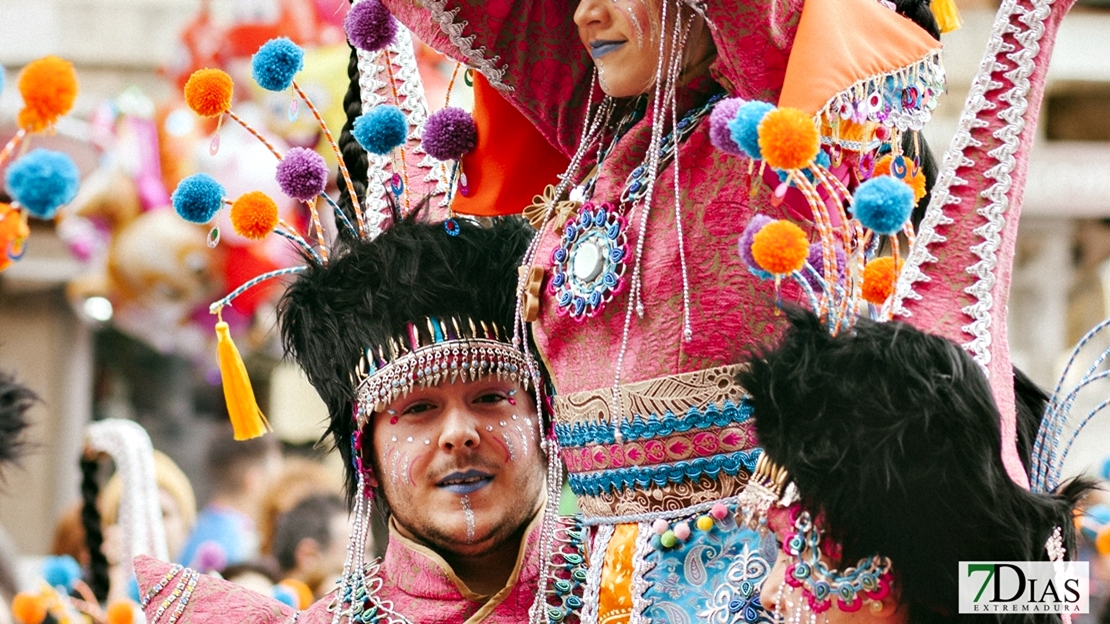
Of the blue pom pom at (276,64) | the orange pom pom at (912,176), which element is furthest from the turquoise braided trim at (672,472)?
the blue pom pom at (276,64)

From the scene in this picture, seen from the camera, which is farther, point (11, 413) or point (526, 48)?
point (526, 48)

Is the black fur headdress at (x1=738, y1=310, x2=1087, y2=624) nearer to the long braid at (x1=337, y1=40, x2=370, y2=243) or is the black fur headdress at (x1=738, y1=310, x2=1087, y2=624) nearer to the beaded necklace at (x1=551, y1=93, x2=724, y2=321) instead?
the beaded necklace at (x1=551, y1=93, x2=724, y2=321)

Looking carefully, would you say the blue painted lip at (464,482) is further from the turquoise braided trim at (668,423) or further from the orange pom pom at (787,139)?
the orange pom pom at (787,139)

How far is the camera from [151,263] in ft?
21.4

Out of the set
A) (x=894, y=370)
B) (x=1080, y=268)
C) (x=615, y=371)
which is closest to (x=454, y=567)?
(x=615, y=371)

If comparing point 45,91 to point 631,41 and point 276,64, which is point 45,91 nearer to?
point 276,64

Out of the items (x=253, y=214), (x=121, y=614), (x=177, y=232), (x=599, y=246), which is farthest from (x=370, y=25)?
(x=177, y=232)

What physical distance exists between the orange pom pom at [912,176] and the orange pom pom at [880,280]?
0.17 meters

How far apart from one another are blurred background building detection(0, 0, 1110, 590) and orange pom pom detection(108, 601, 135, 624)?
2064 mm

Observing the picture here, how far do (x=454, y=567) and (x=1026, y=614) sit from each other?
1.14m

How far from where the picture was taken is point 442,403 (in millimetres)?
2793

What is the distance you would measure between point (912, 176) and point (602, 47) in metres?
0.50

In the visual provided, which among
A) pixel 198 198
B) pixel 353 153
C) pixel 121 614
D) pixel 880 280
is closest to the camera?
pixel 880 280

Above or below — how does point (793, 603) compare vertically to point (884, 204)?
below
